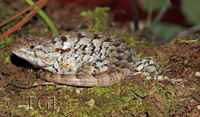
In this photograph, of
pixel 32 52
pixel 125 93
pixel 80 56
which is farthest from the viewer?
pixel 80 56

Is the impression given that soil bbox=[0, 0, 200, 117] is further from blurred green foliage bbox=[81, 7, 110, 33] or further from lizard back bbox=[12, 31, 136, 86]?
blurred green foliage bbox=[81, 7, 110, 33]

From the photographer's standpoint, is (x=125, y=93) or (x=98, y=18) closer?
(x=125, y=93)

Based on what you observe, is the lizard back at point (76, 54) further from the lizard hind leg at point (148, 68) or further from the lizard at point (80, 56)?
the lizard hind leg at point (148, 68)

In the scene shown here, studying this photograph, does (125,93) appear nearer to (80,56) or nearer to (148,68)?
(148,68)

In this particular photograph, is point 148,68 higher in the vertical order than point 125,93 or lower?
higher

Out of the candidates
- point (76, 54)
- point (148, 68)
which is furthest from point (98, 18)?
point (148, 68)

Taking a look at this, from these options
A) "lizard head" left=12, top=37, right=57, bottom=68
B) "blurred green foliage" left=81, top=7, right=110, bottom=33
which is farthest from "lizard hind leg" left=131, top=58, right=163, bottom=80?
"blurred green foliage" left=81, top=7, right=110, bottom=33

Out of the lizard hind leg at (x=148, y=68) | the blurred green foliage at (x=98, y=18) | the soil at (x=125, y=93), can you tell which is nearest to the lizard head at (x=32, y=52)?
the soil at (x=125, y=93)
